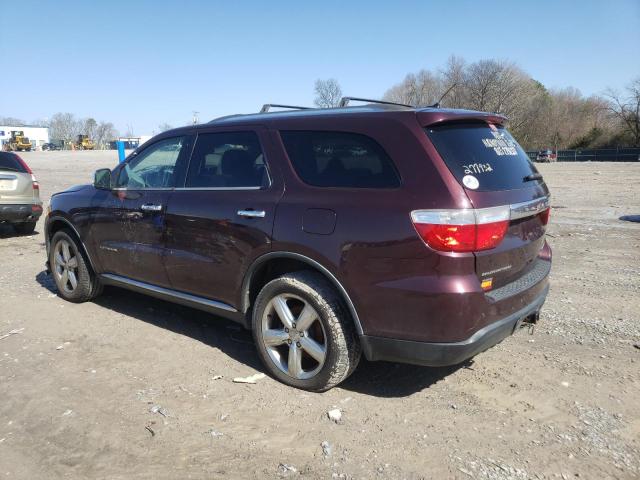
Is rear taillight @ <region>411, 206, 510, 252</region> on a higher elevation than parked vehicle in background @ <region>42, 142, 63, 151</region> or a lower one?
lower

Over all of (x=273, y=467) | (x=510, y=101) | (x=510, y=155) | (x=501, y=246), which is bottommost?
(x=273, y=467)

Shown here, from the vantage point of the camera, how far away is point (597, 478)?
2.64 m

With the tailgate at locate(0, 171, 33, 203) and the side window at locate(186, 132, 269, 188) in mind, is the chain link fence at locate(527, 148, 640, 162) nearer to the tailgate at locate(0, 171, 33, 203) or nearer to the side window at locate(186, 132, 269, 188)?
the tailgate at locate(0, 171, 33, 203)

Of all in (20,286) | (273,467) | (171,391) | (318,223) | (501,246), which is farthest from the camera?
(20,286)

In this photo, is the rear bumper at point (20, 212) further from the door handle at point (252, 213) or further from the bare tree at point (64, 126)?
the bare tree at point (64, 126)

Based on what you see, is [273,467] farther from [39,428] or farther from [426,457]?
[39,428]

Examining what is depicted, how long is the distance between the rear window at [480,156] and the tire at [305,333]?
112 cm

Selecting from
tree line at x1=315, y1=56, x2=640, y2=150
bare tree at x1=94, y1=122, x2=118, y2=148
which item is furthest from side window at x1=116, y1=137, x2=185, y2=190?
bare tree at x1=94, y1=122, x2=118, y2=148

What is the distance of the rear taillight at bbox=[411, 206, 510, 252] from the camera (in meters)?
2.92

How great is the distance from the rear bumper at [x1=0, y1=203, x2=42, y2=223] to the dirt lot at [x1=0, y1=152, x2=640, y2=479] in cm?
489

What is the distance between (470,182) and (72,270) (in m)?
4.45

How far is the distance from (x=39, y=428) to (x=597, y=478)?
3181 millimetres

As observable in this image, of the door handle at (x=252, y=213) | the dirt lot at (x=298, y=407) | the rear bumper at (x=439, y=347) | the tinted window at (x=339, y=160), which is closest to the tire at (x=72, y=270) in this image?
the dirt lot at (x=298, y=407)

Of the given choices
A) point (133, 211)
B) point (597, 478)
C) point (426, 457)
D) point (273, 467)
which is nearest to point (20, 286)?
point (133, 211)
